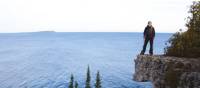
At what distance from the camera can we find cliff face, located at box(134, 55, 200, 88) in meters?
16.1

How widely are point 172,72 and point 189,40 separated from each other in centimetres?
303

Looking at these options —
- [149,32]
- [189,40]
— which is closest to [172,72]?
[189,40]

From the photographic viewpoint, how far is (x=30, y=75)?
79000mm

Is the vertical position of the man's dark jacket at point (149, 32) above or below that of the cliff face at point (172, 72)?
above

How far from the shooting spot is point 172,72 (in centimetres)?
1684

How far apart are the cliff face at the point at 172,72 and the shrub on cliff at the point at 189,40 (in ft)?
4.08

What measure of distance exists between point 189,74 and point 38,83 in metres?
55.7

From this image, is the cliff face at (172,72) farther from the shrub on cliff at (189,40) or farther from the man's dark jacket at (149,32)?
the man's dark jacket at (149,32)

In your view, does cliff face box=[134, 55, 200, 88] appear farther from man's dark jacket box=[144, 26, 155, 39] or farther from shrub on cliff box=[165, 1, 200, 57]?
man's dark jacket box=[144, 26, 155, 39]

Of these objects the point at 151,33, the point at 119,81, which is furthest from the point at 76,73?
the point at 151,33

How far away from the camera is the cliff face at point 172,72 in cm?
1614

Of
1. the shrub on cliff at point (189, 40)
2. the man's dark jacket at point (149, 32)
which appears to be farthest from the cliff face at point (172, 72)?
the man's dark jacket at point (149, 32)

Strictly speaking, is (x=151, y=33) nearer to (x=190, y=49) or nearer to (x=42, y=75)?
(x=190, y=49)

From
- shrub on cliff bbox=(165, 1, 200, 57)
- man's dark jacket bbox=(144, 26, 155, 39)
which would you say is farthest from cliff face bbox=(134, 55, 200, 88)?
man's dark jacket bbox=(144, 26, 155, 39)
